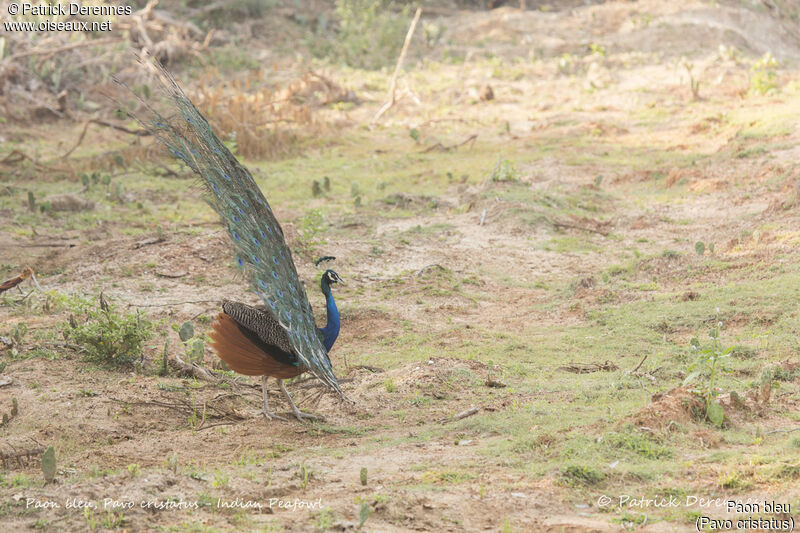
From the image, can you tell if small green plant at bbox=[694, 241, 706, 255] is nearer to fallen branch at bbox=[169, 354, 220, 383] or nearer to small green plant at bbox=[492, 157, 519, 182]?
small green plant at bbox=[492, 157, 519, 182]

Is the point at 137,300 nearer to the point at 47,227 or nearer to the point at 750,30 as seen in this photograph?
the point at 47,227

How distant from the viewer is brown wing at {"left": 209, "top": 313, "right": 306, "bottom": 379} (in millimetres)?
5551

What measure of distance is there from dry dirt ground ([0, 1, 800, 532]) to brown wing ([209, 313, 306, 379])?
45 centimetres

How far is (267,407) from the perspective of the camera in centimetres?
590

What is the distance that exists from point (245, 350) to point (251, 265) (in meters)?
0.73

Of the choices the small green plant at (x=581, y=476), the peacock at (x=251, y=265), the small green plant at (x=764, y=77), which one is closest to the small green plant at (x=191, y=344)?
the peacock at (x=251, y=265)

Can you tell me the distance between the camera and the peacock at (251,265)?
534 cm

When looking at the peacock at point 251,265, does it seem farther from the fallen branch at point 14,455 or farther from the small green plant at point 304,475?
the fallen branch at point 14,455

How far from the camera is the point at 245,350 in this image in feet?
18.4

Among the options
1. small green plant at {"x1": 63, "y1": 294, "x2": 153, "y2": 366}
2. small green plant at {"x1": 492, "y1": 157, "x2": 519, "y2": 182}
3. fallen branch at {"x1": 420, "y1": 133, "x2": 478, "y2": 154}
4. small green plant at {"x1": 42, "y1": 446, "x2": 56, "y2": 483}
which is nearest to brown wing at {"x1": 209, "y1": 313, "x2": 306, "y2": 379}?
small green plant at {"x1": 63, "y1": 294, "x2": 153, "y2": 366}

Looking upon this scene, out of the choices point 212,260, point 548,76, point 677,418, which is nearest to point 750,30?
point 548,76

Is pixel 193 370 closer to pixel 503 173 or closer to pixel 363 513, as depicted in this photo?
pixel 363 513

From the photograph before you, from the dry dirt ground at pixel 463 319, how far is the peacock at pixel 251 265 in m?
0.30

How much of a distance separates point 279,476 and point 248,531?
31.5 inches
